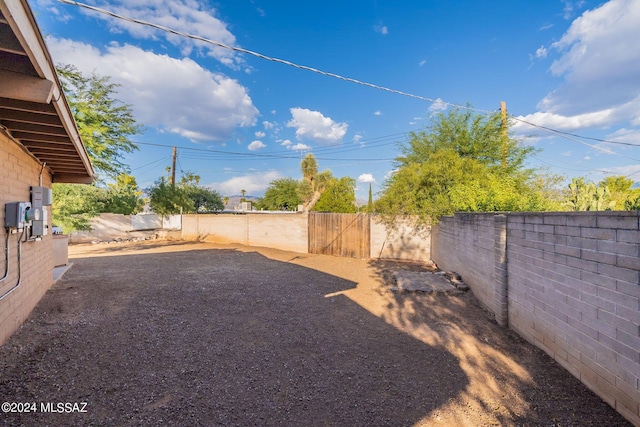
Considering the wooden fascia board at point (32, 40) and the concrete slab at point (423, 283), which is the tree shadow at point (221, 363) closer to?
the concrete slab at point (423, 283)

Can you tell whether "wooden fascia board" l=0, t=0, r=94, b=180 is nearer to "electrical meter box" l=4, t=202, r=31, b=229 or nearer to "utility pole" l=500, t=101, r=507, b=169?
"electrical meter box" l=4, t=202, r=31, b=229

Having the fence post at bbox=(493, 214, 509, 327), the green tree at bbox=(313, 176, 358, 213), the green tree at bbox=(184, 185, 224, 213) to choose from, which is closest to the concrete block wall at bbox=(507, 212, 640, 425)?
the fence post at bbox=(493, 214, 509, 327)

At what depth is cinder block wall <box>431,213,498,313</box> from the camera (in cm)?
511

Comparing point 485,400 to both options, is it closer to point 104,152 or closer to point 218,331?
point 218,331

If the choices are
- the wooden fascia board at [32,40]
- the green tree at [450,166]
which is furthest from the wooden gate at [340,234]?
the wooden fascia board at [32,40]

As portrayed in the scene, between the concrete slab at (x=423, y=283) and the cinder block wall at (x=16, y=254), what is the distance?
20.5ft

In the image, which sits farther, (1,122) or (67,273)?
(67,273)

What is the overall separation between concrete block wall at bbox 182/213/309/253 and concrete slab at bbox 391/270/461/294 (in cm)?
628

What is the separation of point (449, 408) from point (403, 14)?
404 inches

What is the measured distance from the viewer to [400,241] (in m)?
11.2

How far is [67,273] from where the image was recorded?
7648 mm

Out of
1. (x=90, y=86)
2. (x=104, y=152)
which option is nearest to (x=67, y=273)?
(x=104, y=152)

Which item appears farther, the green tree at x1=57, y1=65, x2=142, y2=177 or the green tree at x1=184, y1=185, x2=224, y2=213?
the green tree at x1=184, y1=185, x2=224, y2=213

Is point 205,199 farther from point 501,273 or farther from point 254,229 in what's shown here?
point 501,273
